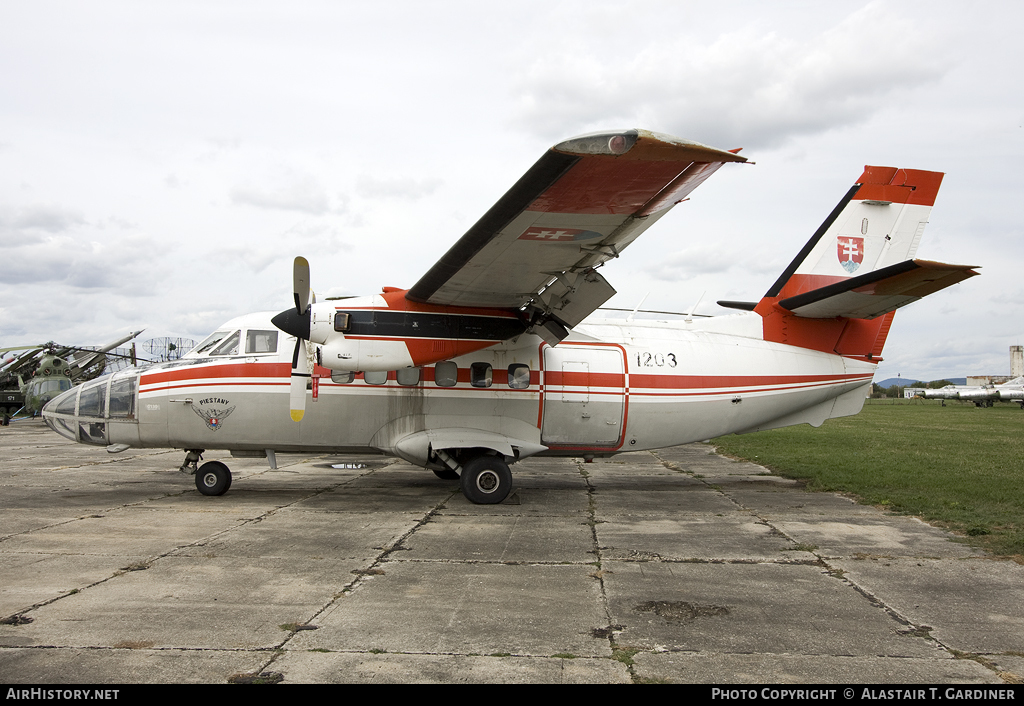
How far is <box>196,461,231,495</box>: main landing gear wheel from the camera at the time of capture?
36.7ft

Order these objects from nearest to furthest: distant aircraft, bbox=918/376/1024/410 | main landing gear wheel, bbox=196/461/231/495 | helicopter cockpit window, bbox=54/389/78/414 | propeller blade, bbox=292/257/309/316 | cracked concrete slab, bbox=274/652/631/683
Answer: cracked concrete slab, bbox=274/652/631/683 → propeller blade, bbox=292/257/309/316 → main landing gear wheel, bbox=196/461/231/495 → helicopter cockpit window, bbox=54/389/78/414 → distant aircraft, bbox=918/376/1024/410

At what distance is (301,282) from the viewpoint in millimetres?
9539

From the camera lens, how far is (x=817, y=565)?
23.5ft

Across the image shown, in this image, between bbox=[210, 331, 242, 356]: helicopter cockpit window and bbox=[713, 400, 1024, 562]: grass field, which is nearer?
bbox=[713, 400, 1024, 562]: grass field

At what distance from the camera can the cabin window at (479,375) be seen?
36.4ft

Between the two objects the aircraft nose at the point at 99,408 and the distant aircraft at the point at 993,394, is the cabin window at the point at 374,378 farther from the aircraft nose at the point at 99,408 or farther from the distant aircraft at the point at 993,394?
the distant aircraft at the point at 993,394

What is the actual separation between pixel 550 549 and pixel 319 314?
464 cm

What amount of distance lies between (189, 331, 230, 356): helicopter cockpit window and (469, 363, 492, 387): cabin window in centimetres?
410

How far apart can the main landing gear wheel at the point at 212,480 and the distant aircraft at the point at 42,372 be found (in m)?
21.6

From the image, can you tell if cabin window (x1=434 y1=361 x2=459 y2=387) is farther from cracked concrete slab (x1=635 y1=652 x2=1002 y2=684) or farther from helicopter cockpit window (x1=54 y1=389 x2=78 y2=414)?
cracked concrete slab (x1=635 y1=652 x2=1002 y2=684)

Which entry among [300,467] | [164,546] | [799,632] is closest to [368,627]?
[799,632]

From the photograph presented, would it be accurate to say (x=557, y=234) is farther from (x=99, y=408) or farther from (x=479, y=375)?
(x=99, y=408)

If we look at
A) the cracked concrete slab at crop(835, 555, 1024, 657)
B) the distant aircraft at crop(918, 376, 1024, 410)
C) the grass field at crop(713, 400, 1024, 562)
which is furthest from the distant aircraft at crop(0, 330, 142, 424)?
the distant aircraft at crop(918, 376, 1024, 410)
